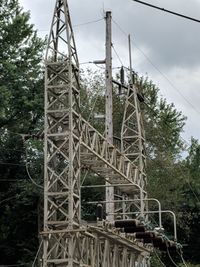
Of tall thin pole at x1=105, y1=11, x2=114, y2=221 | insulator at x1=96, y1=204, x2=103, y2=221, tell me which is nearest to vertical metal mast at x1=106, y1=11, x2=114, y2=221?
tall thin pole at x1=105, y1=11, x2=114, y2=221

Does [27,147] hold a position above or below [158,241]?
above

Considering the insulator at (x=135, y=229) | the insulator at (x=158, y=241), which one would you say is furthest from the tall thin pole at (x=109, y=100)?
the insulator at (x=135, y=229)

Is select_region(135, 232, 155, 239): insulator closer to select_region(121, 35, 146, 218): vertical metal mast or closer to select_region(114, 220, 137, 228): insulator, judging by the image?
select_region(114, 220, 137, 228): insulator

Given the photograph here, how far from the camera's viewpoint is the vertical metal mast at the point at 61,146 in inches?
640

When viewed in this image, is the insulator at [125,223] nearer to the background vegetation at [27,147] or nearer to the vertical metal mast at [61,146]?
the vertical metal mast at [61,146]

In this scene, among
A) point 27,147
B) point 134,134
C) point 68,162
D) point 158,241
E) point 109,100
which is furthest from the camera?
point 27,147

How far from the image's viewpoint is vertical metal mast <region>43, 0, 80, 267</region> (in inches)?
640

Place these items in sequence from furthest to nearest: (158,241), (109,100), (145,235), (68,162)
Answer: (109,100), (158,241), (145,235), (68,162)

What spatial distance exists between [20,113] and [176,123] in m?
12.3

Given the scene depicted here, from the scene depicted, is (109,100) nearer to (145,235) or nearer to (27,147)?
(145,235)

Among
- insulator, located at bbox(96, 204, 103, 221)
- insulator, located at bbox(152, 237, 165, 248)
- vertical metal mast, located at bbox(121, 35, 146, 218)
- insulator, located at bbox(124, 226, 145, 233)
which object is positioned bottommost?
insulator, located at bbox(152, 237, 165, 248)

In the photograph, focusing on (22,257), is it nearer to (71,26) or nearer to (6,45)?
(6,45)

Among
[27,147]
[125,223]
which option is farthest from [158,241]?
[27,147]

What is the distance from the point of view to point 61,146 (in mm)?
16844
